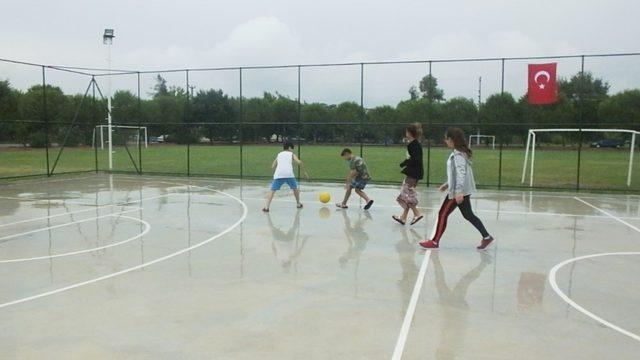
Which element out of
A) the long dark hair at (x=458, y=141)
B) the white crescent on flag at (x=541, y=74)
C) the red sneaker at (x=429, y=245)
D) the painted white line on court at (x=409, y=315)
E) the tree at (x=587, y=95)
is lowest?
the painted white line on court at (x=409, y=315)

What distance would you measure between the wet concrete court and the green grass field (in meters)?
7.71

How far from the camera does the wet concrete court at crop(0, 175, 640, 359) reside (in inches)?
175

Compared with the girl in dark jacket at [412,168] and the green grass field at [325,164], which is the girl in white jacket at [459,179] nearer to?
the girl in dark jacket at [412,168]

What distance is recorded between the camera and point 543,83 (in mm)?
16578

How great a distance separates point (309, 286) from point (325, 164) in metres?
23.8

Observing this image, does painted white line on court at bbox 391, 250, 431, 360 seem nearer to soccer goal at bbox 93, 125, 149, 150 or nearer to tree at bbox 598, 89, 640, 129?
soccer goal at bbox 93, 125, 149, 150

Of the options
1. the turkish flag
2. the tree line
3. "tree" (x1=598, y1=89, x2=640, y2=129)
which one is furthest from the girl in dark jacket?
"tree" (x1=598, y1=89, x2=640, y2=129)

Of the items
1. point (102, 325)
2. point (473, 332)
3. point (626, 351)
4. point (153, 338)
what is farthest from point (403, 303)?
point (102, 325)

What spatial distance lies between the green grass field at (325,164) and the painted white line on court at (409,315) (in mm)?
9761

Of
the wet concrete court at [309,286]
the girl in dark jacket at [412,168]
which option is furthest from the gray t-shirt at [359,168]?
the girl in dark jacket at [412,168]

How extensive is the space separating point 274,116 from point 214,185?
89.2 feet

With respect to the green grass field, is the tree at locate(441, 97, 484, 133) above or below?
above

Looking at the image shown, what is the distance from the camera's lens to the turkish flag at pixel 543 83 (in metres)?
16.3

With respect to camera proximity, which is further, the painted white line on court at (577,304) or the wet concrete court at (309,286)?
the painted white line on court at (577,304)
